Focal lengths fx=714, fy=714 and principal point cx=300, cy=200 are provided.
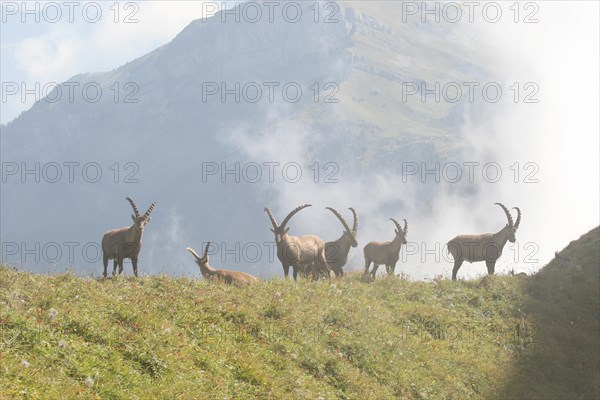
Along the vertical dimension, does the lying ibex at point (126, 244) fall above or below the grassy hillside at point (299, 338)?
above

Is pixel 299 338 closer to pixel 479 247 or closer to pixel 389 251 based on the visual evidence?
pixel 389 251

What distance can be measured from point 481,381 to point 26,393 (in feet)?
39.2

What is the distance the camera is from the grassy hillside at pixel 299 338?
12867 mm

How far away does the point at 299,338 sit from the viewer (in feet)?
55.7

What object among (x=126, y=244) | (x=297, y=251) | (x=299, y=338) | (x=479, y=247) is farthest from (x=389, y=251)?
(x=299, y=338)

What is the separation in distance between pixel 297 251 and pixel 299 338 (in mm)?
12076

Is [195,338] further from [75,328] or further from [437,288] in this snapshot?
[437,288]

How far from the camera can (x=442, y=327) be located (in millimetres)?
21812

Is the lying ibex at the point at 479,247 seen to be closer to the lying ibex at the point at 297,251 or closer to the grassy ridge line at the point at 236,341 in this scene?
the lying ibex at the point at 297,251

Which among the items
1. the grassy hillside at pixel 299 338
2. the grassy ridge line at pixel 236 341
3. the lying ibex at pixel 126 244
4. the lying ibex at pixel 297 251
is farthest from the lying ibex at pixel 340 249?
the lying ibex at pixel 126 244

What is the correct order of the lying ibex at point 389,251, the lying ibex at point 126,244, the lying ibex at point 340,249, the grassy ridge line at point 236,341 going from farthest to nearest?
the lying ibex at point 389,251
the lying ibex at point 340,249
the lying ibex at point 126,244
the grassy ridge line at point 236,341

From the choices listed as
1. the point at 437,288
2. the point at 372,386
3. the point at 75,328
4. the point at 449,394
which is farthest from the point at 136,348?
the point at 437,288

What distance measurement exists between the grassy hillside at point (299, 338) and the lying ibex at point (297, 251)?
426 cm

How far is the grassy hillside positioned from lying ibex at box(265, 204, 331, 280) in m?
4.26
